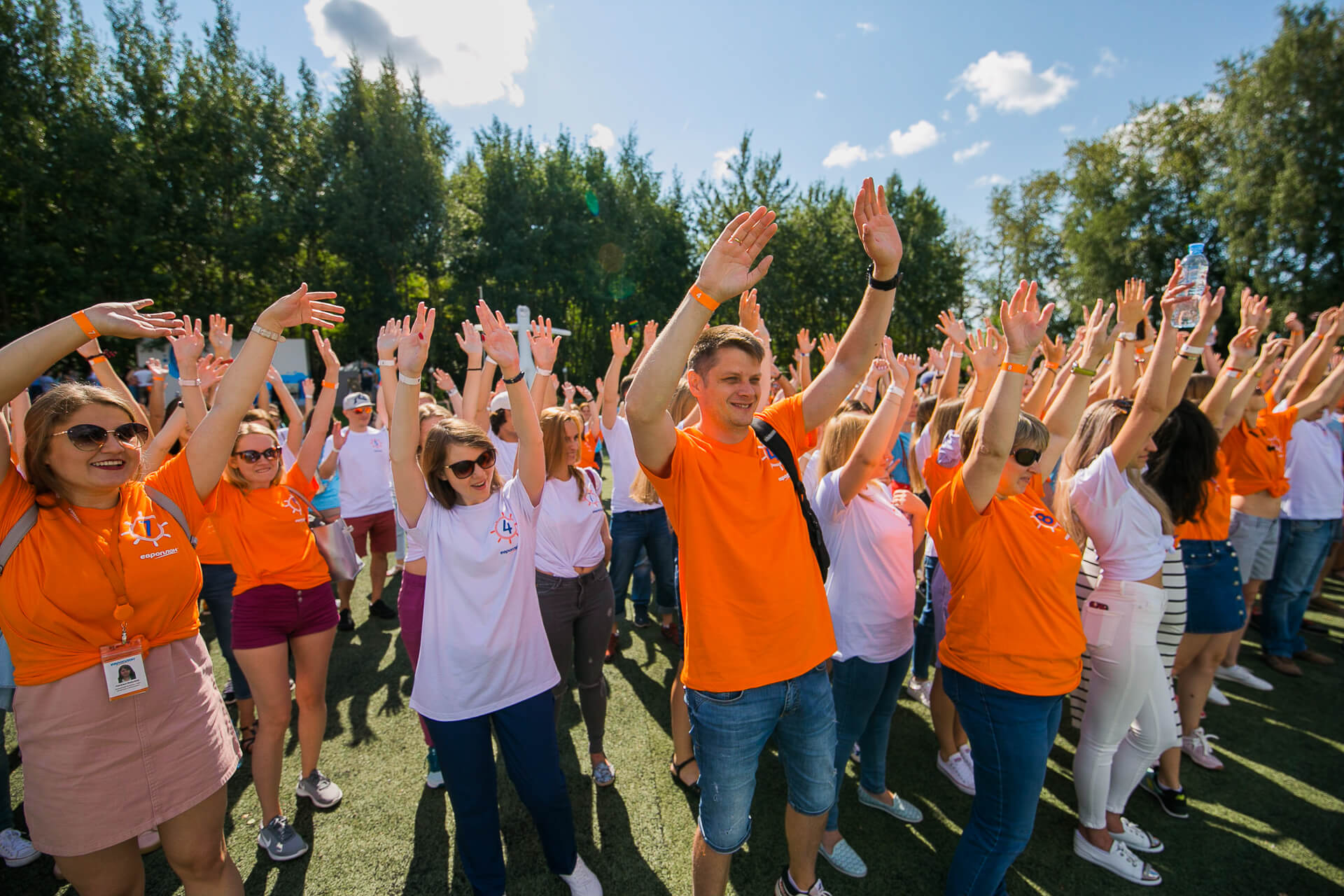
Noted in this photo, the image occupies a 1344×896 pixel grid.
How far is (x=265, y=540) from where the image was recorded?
322 centimetres

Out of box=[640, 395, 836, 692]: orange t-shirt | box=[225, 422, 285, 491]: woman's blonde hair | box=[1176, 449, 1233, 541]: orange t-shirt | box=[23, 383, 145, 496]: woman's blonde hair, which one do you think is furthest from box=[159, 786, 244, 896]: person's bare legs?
box=[1176, 449, 1233, 541]: orange t-shirt

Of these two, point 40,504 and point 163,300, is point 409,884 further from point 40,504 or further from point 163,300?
point 163,300

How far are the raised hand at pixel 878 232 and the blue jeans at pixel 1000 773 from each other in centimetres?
175

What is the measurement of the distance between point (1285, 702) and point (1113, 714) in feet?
10.6

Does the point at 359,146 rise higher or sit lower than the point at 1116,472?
higher

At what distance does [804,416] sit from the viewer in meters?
2.54

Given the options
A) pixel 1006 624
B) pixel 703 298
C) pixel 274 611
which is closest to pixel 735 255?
pixel 703 298

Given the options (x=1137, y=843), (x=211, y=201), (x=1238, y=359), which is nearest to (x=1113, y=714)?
(x=1137, y=843)

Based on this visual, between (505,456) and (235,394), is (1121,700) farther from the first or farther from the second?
(235,394)

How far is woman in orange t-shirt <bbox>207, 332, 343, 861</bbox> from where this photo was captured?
3.08 metres

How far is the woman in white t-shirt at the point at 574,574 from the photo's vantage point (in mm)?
3379

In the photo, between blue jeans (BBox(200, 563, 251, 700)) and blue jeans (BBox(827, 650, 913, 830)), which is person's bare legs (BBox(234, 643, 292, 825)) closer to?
blue jeans (BBox(200, 563, 251, 700))

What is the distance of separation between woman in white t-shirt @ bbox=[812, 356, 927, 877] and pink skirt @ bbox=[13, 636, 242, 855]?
275cm

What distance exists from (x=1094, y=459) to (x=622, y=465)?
3.36 m
